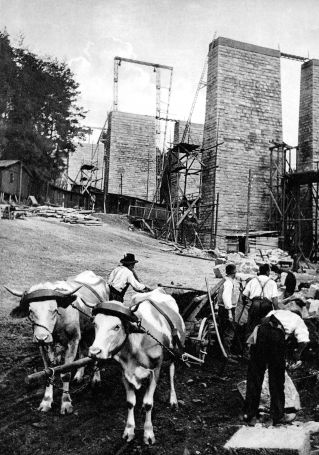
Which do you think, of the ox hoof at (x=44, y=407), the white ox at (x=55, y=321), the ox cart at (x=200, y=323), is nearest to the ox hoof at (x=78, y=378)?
the white ox at (x=55, y=321)

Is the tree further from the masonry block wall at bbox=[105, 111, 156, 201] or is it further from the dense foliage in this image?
the masonry block wall at bbox=[105, 111, 156, 201]

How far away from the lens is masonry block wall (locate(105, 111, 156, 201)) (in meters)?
Answer: 37.8

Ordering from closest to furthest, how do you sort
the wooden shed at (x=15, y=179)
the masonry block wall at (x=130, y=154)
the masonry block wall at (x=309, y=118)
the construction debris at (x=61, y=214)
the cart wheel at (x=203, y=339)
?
the cart wheel at (x=203, y=339) → the construction debris at (x=61, y=214) → the masonry block wall at (x=309, y=118) → the wooden shed at (x=15, y=179) → the masonry block wall at (x=130, y=154)

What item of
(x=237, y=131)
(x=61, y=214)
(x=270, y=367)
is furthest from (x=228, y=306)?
(x=237, y=131)

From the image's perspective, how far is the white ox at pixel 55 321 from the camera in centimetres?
584

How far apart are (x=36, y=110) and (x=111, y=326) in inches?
1345

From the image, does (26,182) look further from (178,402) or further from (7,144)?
(178,402)

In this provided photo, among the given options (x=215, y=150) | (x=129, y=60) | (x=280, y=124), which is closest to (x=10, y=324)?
(x=215, y=150)

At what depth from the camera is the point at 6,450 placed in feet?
17.0

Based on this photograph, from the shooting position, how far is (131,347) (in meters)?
5.56

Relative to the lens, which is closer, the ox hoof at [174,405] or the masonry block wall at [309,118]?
the ox hoof at [174,405]

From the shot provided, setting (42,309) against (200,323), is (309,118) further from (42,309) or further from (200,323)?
(42,309)

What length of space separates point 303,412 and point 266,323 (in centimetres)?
154

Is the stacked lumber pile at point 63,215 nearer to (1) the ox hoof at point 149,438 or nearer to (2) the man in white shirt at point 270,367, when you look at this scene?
(2) the man in white shirt at point 270,367
